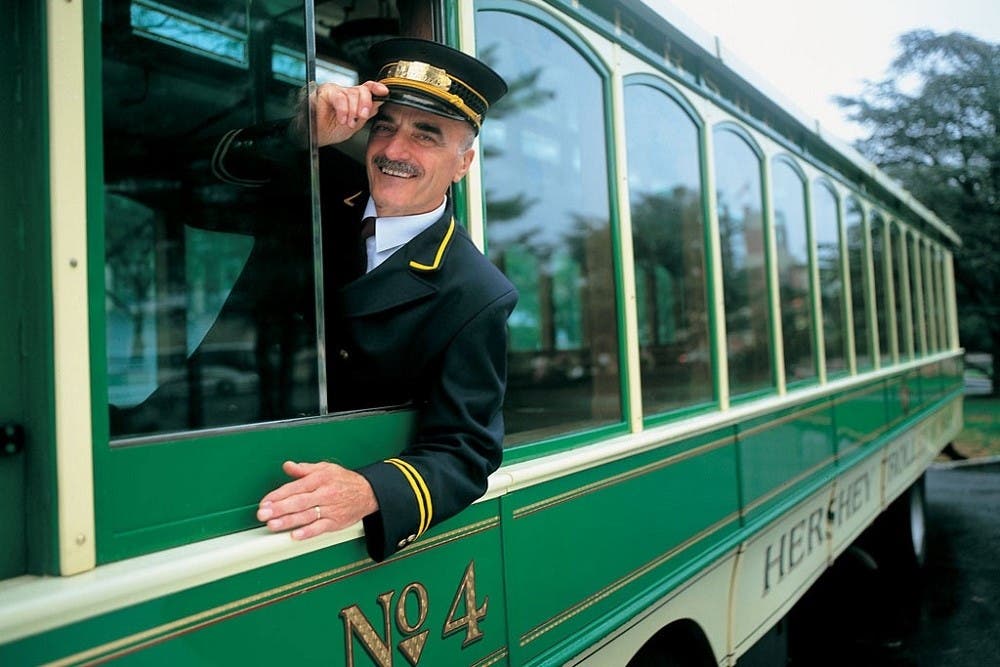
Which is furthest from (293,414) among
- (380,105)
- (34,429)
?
A: (380,105)

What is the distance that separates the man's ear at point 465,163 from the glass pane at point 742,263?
162cm

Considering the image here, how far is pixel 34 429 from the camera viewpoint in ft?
3.05

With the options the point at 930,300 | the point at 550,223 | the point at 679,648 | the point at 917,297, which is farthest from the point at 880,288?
the point at 679,648

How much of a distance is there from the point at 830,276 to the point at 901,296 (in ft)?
8.06

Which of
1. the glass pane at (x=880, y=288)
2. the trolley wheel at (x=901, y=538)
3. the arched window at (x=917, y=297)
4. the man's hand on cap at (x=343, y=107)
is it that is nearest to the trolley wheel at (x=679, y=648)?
the man's hand on cap at (x=343, y=107)

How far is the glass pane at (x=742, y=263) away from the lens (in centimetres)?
307

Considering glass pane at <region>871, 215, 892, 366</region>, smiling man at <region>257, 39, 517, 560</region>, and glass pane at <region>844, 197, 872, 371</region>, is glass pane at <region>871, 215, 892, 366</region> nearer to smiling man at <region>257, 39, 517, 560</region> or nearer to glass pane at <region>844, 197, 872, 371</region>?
glass pane at <region>844, 197, 872, 371</region>

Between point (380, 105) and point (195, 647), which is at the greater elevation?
point (380, 105)

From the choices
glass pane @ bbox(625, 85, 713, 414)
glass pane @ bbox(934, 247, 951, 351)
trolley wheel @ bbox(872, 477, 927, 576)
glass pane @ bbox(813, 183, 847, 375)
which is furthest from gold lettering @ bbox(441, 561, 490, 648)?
glass pane @ bbox(934, 247, 951, 351)

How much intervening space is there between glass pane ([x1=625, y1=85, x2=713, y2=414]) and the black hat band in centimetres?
102

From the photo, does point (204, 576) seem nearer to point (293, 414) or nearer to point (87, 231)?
point (293, 414)

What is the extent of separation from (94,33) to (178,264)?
116cm

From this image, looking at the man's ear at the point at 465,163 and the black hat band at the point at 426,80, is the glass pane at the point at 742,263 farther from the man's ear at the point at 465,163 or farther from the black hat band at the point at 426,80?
the black hat band at the point at 426,80

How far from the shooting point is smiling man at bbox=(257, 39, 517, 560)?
1.41 m
